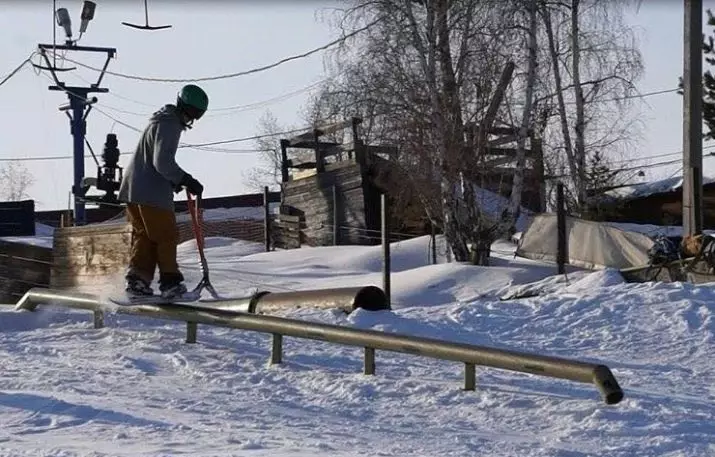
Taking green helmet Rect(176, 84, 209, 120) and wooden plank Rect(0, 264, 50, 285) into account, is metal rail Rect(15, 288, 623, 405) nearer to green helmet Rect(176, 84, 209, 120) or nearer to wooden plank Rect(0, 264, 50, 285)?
green helmet Rect(176, 84, 209, 120)

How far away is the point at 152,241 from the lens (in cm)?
852

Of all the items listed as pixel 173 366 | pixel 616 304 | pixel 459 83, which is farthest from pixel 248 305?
pixel 459 83

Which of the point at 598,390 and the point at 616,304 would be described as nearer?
the point at 598,390

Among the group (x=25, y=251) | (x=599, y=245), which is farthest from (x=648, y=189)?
(x=25, y=251)

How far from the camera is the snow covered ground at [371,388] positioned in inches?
207

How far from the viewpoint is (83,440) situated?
17.2 ft

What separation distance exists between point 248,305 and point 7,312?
6.96 ft

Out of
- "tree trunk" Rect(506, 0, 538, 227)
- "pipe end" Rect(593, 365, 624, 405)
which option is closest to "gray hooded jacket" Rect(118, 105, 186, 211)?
"pipe end" Rect(593, 365, 624, 405)

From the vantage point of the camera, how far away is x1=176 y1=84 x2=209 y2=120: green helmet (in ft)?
27.4

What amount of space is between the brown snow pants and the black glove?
0.24m

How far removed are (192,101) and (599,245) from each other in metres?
11.1

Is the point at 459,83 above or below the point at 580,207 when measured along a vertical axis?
above

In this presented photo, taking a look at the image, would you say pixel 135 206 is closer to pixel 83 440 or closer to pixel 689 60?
pixel 83 440

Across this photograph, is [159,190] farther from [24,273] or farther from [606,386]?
[24,273]
